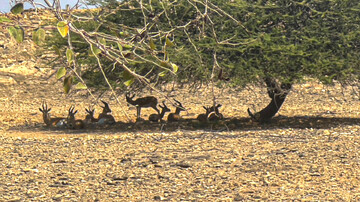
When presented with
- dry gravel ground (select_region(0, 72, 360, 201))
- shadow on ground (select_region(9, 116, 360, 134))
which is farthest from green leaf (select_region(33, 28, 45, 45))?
shadow on ground (select_region(9, 116, 360, 134))

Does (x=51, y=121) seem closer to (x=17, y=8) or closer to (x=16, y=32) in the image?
(x=17, y=8)

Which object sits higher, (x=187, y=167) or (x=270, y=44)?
(x=270, y=44)

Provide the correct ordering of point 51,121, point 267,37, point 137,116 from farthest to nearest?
point 51,121
point 137,116
point 267,37

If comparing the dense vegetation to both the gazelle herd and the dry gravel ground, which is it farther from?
the dry gravel ground

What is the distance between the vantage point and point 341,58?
11.7 metres

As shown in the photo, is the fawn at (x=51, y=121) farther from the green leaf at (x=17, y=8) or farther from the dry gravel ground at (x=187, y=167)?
the green leaf at (x=17, y=8)

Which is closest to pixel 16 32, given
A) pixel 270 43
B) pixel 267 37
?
pixel 267 37

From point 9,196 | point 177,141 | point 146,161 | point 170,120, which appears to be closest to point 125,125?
point 170,120

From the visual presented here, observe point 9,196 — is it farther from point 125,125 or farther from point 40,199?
point 125,125

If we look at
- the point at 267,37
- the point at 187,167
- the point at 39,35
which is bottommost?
the point at 187,167

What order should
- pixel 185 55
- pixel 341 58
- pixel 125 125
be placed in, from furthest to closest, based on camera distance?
pixel 125 125, pixel 341 58, pixel 185 55

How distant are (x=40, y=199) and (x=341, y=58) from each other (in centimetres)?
721

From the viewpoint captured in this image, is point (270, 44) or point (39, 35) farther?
point (270, 44)

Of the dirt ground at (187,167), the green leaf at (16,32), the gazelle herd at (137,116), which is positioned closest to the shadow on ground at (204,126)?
the gazelle herd at (137,116)
